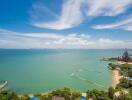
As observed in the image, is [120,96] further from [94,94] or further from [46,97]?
[46,97]

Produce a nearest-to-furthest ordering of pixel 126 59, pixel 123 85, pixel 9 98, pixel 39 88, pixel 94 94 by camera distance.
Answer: pixel 9 98, pixel 94 94, pixel 123 85, pixel 39 88, pixel 126 59

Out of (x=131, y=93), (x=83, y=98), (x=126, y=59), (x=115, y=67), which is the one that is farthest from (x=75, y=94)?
(x=126, y=59)

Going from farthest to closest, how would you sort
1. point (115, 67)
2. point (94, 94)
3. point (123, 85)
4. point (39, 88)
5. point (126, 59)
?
point (126, 59) → point (115, 67) → point (39, 88) → point (123, 85) → point (94, 94)

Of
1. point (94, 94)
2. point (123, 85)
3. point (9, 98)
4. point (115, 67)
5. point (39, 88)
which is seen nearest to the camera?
point (9, 98)

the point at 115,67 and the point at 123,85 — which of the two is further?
the point at 115,67

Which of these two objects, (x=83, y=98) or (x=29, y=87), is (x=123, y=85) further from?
(x=29, y=87)

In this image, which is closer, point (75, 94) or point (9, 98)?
point (9, 98)

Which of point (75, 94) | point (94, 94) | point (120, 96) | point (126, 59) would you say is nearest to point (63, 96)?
point (75, 94)

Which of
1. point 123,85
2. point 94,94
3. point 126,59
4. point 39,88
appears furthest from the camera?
point 126,59
